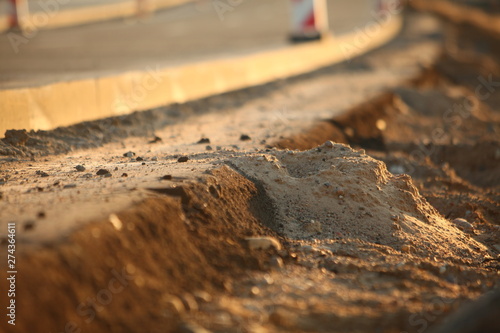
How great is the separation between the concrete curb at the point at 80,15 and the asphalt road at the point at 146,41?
1.84ft

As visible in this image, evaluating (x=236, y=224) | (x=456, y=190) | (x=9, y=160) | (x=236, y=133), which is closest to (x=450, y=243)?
(x=236, y=224)

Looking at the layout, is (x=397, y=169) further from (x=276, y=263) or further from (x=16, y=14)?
(x=16, y=14)

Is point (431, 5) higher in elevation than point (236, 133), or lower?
higher

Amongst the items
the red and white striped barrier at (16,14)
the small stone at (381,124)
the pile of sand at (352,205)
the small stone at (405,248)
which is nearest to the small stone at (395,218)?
the pile of sand at (352,205)

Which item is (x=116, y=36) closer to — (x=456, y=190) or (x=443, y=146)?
(x=443, y=146)

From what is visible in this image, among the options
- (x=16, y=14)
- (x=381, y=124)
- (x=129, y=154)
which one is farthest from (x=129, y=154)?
(x=16, y=14)

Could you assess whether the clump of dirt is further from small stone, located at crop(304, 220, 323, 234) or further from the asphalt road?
the asphalt road

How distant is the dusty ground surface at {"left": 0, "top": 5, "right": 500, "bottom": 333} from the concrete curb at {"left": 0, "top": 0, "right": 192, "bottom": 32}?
11730mm

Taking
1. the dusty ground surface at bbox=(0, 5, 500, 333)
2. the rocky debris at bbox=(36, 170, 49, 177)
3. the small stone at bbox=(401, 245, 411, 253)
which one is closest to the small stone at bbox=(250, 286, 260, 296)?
the dusty ground surface at bbox=(0, 5, 500, 333)

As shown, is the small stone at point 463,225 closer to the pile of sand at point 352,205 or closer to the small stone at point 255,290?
the pile of sand at point 352,205

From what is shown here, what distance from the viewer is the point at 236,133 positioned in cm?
746

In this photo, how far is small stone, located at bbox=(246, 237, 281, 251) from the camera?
445cm

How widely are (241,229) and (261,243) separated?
0.71ft

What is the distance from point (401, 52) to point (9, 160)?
45.2 feet
